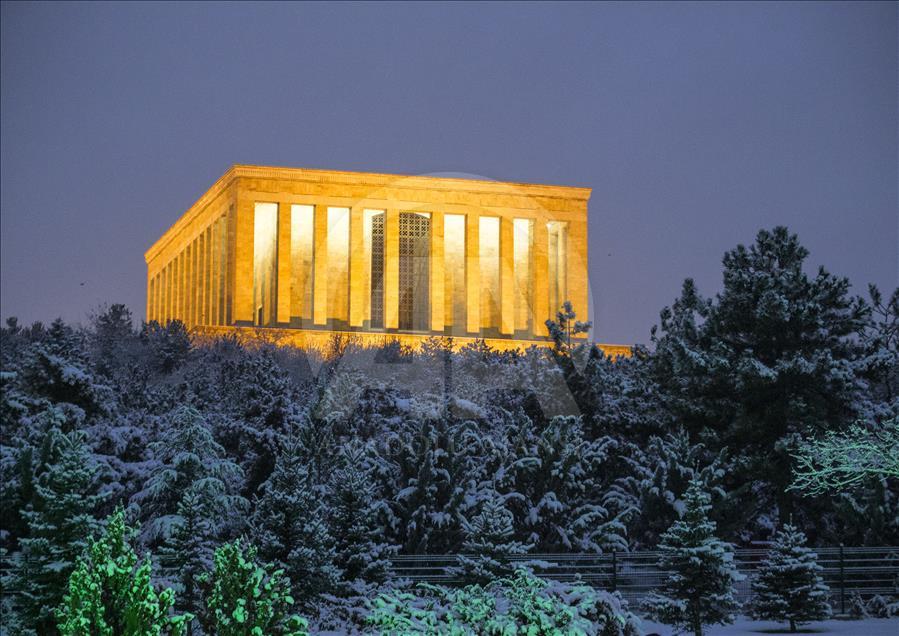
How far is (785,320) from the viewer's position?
28.5 metres

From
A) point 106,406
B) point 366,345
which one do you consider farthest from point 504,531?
point 366,345

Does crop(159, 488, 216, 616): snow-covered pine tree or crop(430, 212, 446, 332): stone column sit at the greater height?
crop(430, 212, 446, 332): stone column

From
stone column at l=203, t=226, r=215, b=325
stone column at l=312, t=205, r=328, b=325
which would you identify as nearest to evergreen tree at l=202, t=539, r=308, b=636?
stone column at l=312, t=205, r=328, b=325

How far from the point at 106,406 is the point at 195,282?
4367 cm

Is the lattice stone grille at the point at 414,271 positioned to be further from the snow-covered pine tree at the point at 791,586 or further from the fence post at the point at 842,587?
the snow-covered pine tree at the point at 791,586

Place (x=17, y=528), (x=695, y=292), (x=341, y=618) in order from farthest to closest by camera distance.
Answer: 1. (x=695, y=292)
2. (x=17, y=528)
3. (x=341, y=618)

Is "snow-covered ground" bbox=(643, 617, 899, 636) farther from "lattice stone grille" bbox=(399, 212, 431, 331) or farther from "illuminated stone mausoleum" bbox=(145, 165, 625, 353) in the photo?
"lattice stone grille" bbox=(399, 212, 431, 331)

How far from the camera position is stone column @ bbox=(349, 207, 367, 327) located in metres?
61.2

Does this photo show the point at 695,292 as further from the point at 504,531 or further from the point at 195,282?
the point at 195,282

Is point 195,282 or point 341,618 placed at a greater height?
point 195,282

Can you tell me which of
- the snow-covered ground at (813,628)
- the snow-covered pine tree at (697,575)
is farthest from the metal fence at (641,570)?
the snow-covered pine tree at (697,575)

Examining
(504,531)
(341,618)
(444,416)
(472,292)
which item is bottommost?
(341,618)

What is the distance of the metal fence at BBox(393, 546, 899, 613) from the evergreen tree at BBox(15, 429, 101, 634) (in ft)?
18.7

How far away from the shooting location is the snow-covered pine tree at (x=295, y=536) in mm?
20594
